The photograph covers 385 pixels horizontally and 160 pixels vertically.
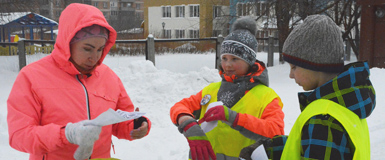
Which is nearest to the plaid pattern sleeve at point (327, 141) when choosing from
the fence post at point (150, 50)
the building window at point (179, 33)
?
the fence post at point (150, 50)

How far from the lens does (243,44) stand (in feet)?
8.24

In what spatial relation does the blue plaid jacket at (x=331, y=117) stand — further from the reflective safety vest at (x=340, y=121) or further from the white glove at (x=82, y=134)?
the white glove at (x=82, y=134)

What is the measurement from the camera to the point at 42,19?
21.5m

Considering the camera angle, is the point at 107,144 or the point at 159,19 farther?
the point at 159,19

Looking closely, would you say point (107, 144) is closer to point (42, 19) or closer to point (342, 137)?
point (342, 137)

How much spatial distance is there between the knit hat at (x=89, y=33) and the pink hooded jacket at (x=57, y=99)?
4 cm

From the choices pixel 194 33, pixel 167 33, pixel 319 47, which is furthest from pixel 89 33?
pixel 167 33

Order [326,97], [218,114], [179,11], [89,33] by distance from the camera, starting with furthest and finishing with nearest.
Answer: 1. [179,11]
2. [89,33]
3. [218,114]
4. [326,97]

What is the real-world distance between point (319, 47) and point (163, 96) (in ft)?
22.5

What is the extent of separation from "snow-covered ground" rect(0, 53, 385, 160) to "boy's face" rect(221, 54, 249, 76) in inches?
114

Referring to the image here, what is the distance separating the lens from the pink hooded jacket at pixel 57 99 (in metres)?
1.88

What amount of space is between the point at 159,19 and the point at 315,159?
140 ft

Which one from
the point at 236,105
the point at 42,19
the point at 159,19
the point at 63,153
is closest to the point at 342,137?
the point at 236,105

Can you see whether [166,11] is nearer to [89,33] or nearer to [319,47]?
[89,33]
